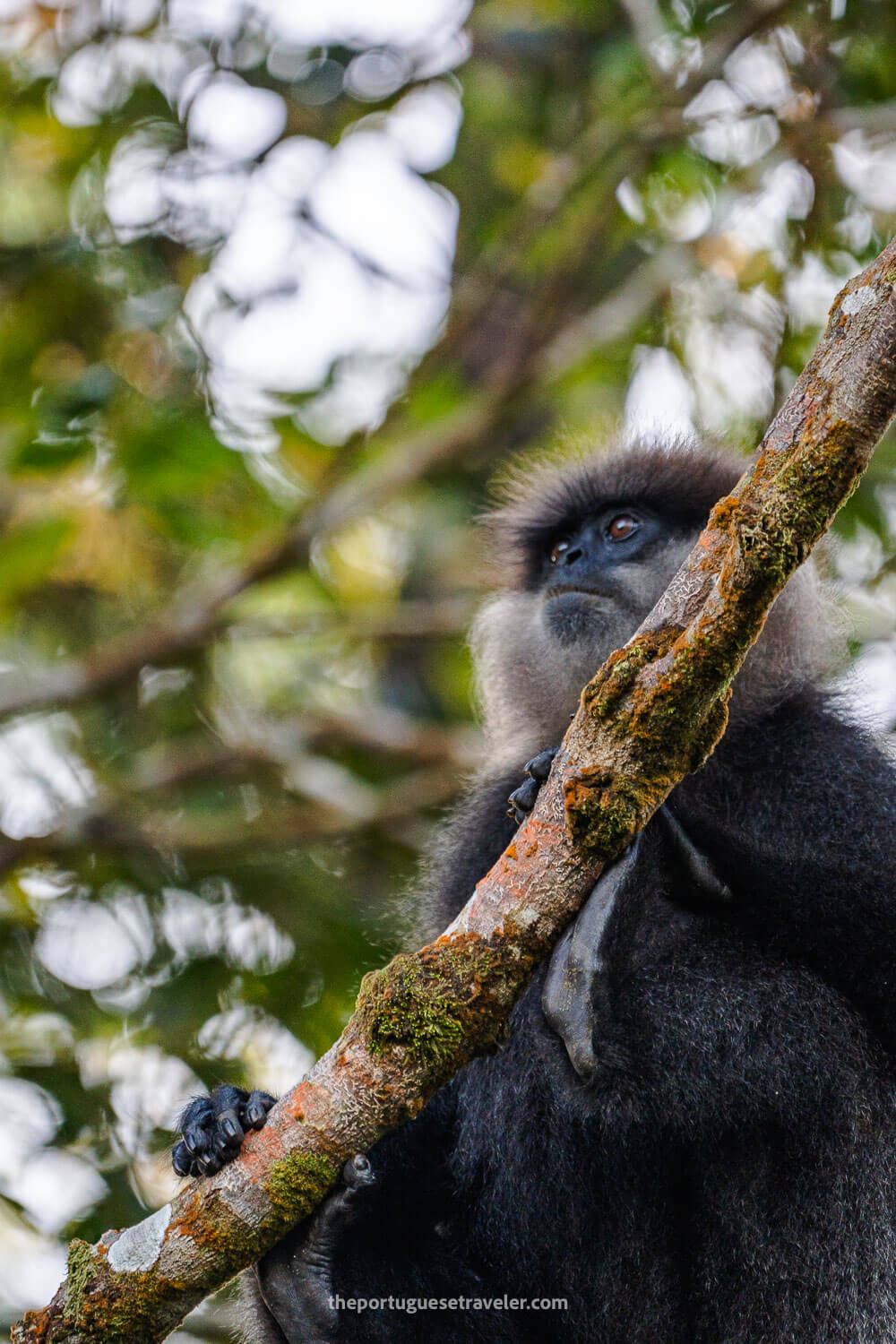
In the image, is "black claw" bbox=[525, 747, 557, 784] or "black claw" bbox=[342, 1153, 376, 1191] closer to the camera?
"black claw" bbox=[342, 1153, 376, 1191]

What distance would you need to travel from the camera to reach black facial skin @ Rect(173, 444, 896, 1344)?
3.68 meters

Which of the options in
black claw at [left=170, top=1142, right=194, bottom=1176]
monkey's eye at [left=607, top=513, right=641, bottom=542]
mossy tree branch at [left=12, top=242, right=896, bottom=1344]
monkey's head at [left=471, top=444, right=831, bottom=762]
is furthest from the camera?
monkey's eye at [left=607, top=513, right=641, bottom=542]

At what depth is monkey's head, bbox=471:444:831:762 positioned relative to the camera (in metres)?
4.86

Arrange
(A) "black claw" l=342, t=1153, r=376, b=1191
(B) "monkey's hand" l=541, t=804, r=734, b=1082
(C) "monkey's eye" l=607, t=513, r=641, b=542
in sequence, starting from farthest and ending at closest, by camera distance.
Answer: (C) "monkey's eye" l=607, t=513, r=641, b=542 → (B) "monkey's hand" l=541, t=804, r=734, b=1082 → (A) "black claw" l=342, t=1153, r=376, b=1191

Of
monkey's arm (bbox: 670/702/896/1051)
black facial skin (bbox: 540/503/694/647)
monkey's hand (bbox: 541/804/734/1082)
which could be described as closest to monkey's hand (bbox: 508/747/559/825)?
monkey's hand (bbox: 541/804/734/1082)

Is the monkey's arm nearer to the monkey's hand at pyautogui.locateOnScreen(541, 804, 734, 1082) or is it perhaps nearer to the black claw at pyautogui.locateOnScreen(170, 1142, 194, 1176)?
the monkey's hand at pyautogui.locateOnScreen(541, 804, 734, 1082)

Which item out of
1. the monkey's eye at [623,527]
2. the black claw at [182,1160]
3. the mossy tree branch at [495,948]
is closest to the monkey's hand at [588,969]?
the mossy tree branch at [495,948]

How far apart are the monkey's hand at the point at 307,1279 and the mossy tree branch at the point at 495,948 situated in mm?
322

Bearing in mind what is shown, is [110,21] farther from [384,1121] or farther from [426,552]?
[384,1121]

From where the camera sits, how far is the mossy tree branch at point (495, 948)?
9.55 feet

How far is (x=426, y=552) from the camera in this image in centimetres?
867

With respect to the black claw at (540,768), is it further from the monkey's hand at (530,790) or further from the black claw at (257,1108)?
the black claw at (257,1108)

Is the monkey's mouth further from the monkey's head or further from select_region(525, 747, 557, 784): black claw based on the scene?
select_region(525, 747, 557, 784): black claw

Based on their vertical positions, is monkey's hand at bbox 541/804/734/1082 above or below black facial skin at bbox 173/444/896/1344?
above
